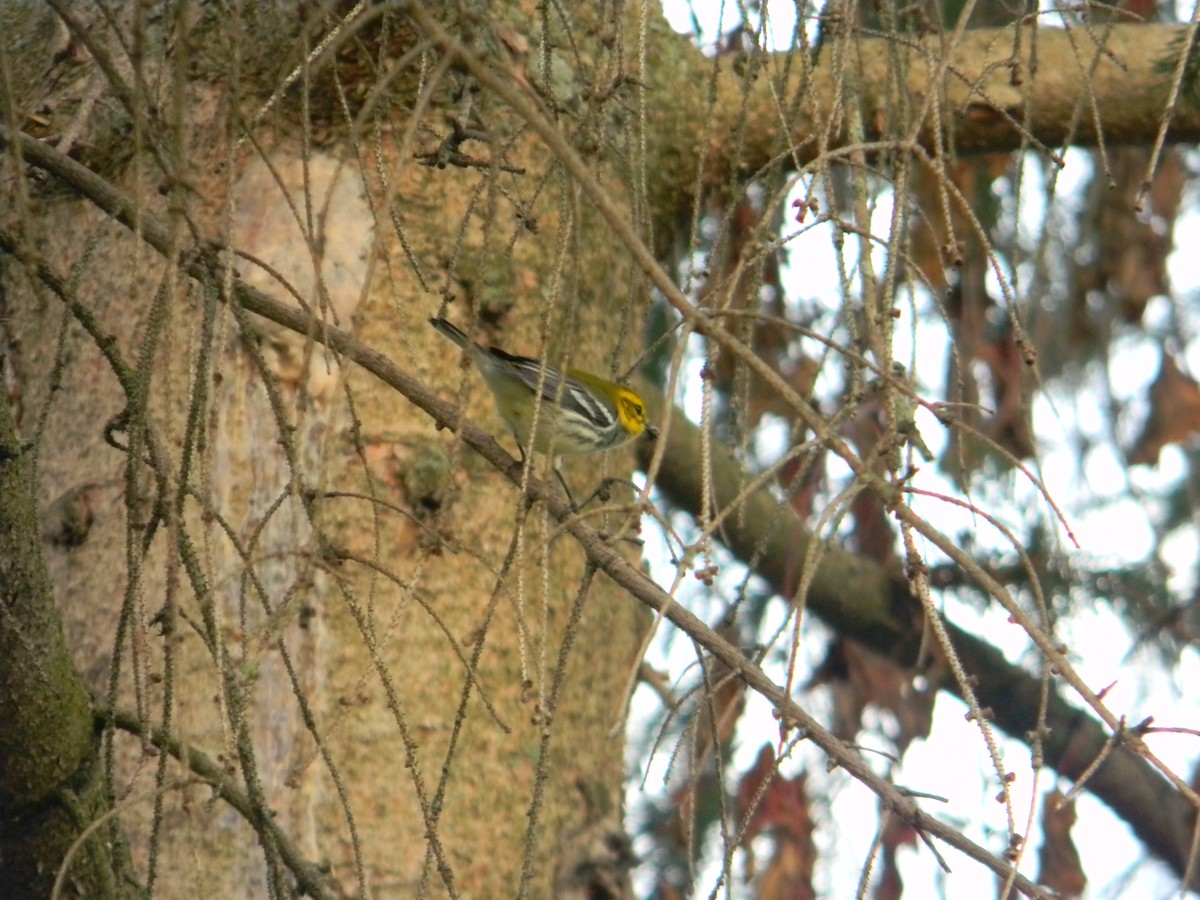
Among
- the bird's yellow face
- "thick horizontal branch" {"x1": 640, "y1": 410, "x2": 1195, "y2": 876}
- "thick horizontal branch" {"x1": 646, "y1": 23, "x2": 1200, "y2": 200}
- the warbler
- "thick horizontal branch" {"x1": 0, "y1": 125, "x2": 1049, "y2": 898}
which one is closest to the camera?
"thick horizontal branch" {"x1": 0, "y1": 125, "x2": 1049, "y2": 898}

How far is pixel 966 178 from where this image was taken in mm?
4375

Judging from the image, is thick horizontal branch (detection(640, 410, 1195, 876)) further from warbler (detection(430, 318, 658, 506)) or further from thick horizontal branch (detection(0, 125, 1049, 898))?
thick horizontal branch (detection(0, 125, 1049, 898))

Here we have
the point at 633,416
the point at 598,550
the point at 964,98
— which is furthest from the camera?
the point at 633,416

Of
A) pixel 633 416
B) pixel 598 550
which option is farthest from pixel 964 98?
pixel 598 550

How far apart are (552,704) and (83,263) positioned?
32.1 inches

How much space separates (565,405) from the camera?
339 cm

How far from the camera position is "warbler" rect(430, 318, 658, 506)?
2867 millimetres

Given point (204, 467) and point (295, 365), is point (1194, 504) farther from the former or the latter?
point (204, 467)

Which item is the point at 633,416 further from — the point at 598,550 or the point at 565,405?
the point at 598,550

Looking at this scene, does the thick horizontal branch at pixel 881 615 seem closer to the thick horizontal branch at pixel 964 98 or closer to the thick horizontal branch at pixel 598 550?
the thick horizontal branch at pixel 964 98

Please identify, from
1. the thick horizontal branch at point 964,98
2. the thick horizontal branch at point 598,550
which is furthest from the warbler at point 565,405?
the thick horizontal branch at point 598,550

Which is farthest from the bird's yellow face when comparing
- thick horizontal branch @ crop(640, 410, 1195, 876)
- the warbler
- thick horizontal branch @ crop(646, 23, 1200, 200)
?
thick horizontal branch @ crop(646, 23, 1200, 200)

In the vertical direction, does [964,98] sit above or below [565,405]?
above

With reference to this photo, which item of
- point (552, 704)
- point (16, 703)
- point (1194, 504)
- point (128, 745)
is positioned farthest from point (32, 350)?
point (1194, 504)
